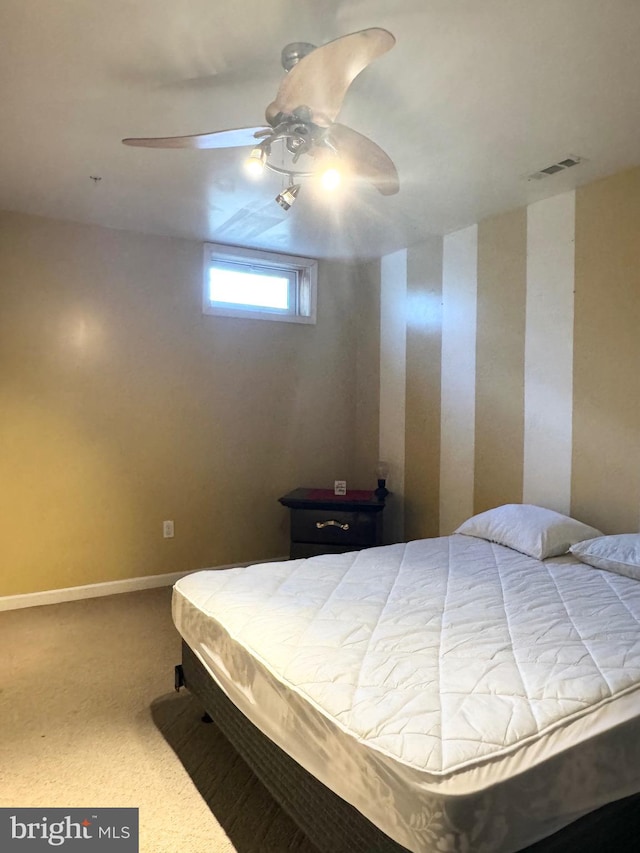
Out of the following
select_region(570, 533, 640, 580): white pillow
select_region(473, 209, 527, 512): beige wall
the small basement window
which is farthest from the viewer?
the small basement window

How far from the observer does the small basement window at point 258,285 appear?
13.2ft

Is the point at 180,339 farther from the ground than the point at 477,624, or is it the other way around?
the point at 180,339

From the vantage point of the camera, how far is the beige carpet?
1.69 meters

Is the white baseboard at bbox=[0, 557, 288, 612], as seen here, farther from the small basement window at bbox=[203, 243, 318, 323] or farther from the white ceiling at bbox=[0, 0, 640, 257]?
the white ceiling at bbox=[0, 0, 640, 257]

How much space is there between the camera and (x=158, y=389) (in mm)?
3840

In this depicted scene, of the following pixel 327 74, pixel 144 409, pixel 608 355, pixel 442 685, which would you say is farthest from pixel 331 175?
pixel 144 409

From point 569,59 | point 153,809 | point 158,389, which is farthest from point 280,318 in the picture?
point 153,809

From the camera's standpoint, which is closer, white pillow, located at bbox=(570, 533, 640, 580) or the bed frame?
the bed frame

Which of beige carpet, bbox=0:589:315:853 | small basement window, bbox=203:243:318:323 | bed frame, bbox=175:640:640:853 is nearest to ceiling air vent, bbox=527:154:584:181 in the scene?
small basement window, bbox=203:243:318:323

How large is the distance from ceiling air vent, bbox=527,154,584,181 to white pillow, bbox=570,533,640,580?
1710 mm

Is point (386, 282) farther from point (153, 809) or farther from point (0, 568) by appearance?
point (153, 809)

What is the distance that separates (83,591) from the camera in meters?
3.61

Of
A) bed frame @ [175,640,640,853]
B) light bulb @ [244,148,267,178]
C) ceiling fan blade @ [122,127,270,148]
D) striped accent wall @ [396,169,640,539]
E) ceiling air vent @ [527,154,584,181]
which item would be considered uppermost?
ceiling air vent @ [527,154,584,181]

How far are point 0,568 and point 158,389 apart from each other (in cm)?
145
